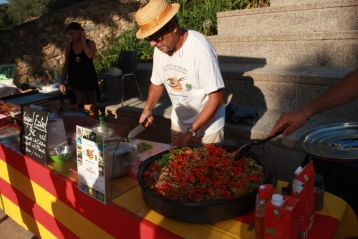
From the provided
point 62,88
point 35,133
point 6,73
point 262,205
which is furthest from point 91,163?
point 6,73

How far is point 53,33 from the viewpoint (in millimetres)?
9359

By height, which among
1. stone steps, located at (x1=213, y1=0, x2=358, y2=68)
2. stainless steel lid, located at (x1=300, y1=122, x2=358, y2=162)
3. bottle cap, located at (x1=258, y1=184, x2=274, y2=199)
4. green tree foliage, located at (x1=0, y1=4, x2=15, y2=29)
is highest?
green tree foliage, located at (x1=0, y1=4, x2=15, y2=29)

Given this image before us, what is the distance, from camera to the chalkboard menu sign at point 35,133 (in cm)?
213

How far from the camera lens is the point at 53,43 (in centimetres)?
940

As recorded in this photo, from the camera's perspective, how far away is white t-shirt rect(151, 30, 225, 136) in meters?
2.31

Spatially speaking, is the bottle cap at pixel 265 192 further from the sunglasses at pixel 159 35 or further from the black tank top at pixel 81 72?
the black tank top at pixel 81 72

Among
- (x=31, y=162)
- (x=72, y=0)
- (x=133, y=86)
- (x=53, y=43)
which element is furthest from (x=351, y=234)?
(x=72, y=0)

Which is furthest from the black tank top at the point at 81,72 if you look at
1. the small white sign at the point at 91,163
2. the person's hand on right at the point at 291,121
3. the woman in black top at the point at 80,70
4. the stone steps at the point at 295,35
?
the person's hand on right at the point at 291,121

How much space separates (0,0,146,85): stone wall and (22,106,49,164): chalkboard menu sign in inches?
283

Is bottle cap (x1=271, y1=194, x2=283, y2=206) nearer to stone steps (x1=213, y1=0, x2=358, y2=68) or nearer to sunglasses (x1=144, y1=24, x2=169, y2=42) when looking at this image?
sunglasses (x1=144, y1=24, x2=169, y2=42)

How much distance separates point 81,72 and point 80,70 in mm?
33

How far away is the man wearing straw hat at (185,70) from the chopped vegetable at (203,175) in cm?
46

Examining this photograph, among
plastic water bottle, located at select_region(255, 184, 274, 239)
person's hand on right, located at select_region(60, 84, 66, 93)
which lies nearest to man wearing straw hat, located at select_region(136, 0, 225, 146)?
plastic water bottle, located at select_region(255, 184, 274, 239)

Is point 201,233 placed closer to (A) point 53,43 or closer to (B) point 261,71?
(B) point 261,71
